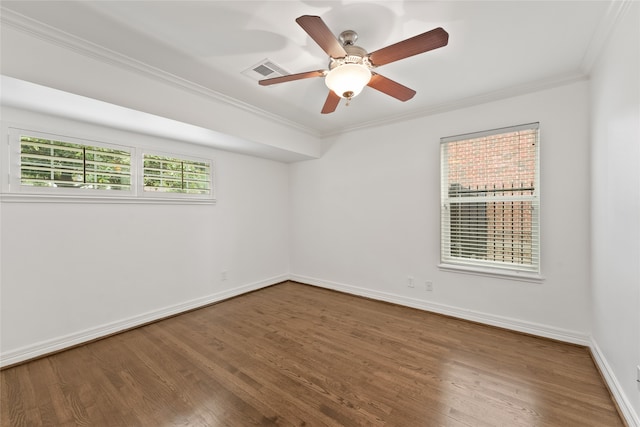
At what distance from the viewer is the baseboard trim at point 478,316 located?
251cm

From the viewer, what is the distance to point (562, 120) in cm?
254

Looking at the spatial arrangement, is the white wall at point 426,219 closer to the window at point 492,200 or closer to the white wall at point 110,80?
the window at point 492,200

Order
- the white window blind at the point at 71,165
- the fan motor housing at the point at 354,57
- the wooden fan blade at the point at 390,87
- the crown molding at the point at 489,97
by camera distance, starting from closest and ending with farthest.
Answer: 1. the fan motor housing at the point at 354,57
2. the wooden fan blade at the point at 390,87
3. the white window blind at the point at 71,165
4. the crown molding at the point at 489,97

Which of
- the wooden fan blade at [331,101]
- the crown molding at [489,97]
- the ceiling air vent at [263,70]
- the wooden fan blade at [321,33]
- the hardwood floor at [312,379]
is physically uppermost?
the ceiling air vent at [263,70]

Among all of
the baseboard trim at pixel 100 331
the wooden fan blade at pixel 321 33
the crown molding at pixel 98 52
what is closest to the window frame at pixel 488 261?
the wooden fan blade at pixel 321 33

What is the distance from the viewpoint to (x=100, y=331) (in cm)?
270

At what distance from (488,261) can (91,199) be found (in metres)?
4.37

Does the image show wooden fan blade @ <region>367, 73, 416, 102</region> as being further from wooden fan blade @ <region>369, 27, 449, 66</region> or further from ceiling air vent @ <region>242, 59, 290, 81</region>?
ceiling air vent @ <region>242, 59, 290, 81</region>

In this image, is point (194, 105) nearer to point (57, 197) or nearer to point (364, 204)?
point (57, 197)

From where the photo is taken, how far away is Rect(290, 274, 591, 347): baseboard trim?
98.9 inches

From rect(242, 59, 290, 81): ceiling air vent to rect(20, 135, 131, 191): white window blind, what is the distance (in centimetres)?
175

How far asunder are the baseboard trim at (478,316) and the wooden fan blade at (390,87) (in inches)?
98.7

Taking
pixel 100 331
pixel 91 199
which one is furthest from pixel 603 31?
pixel 100 331

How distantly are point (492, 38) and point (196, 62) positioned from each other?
2.39m
